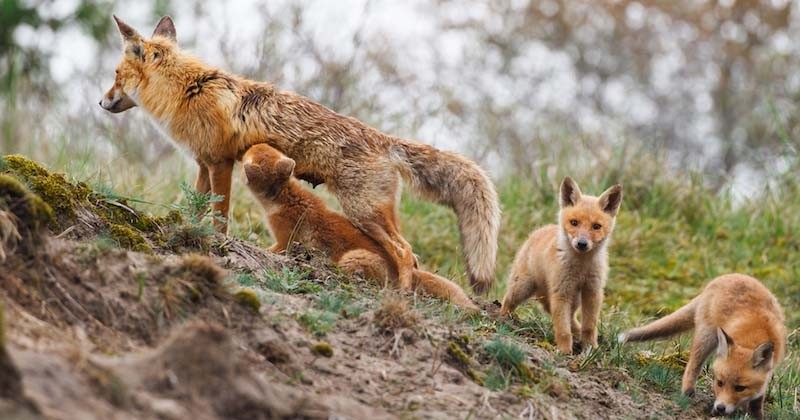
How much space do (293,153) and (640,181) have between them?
6.30 m

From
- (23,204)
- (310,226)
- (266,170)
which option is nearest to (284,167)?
(266,170)

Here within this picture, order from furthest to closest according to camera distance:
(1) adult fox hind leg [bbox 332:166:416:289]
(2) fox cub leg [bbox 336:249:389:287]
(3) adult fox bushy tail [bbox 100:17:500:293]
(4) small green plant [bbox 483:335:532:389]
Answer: (3) adult fox bushy tail [bbox 100:17:500:293]
(1) adult fox hind leg [bbox 332:166:416:289]
(2) fox cub leg [bbox 336:249:389:287]
(4) small green plant [bbox 483:335:532:389]

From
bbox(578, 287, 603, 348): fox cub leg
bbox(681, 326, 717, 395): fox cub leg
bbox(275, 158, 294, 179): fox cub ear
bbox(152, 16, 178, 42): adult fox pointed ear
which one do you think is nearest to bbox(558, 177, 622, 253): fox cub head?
bbox(578, 287, 603, 348): fox cub leg

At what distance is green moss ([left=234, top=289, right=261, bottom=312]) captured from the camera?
5406 millimetres

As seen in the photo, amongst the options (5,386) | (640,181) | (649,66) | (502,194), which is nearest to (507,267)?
(502,194)

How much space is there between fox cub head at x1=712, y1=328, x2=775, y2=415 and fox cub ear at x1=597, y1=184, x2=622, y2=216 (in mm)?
1365

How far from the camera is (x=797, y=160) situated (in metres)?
14.5

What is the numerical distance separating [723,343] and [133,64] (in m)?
5.34

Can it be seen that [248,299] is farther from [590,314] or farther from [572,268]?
[590,314]

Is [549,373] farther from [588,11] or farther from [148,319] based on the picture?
[588,11]

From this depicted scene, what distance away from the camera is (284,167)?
25.9ft

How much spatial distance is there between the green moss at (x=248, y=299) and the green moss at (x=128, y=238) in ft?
3.78

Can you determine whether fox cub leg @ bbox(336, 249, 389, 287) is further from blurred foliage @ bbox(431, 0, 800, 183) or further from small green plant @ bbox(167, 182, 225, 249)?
blurred foliage @ bbox(431, 0, 800, 183)

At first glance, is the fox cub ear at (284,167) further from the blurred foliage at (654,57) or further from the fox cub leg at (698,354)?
the blurred foliage at (654,57)
